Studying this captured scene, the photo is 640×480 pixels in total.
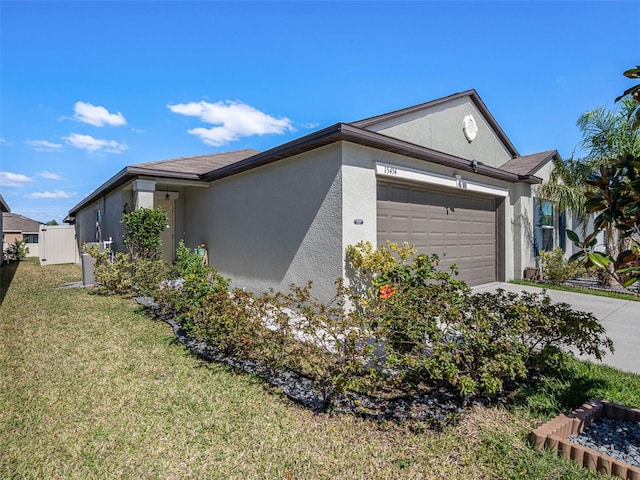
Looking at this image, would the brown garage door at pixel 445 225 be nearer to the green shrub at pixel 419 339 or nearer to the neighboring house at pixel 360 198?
the neighboring house at pixel 360 198

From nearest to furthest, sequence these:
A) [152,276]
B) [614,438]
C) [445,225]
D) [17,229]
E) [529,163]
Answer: [614,438]
[152,276]
[445,225]
[529,163]
[17,229]

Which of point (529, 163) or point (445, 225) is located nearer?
point (445, 225)

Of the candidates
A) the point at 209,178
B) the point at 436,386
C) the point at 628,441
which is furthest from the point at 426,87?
the point at 628,441

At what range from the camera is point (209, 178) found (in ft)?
34.0

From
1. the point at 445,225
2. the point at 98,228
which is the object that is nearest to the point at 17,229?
the point at 98,228

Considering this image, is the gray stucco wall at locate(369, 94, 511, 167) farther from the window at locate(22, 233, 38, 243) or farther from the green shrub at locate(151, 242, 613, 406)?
the window at locate(22, 233, 38, 243)

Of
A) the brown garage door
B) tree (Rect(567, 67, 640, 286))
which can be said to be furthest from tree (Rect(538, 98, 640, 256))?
tree (Rect(567, 67, 640, 286))

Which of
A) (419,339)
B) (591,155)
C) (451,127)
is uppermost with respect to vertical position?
(451,127)

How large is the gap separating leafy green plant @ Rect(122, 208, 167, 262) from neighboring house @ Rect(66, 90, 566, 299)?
38 centimetres

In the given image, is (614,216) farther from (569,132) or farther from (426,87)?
(569,132)

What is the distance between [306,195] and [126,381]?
14.7 feet

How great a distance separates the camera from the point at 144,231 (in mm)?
9312

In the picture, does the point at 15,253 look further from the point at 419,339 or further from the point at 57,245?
the point at 419,339

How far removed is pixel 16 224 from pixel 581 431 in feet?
144
